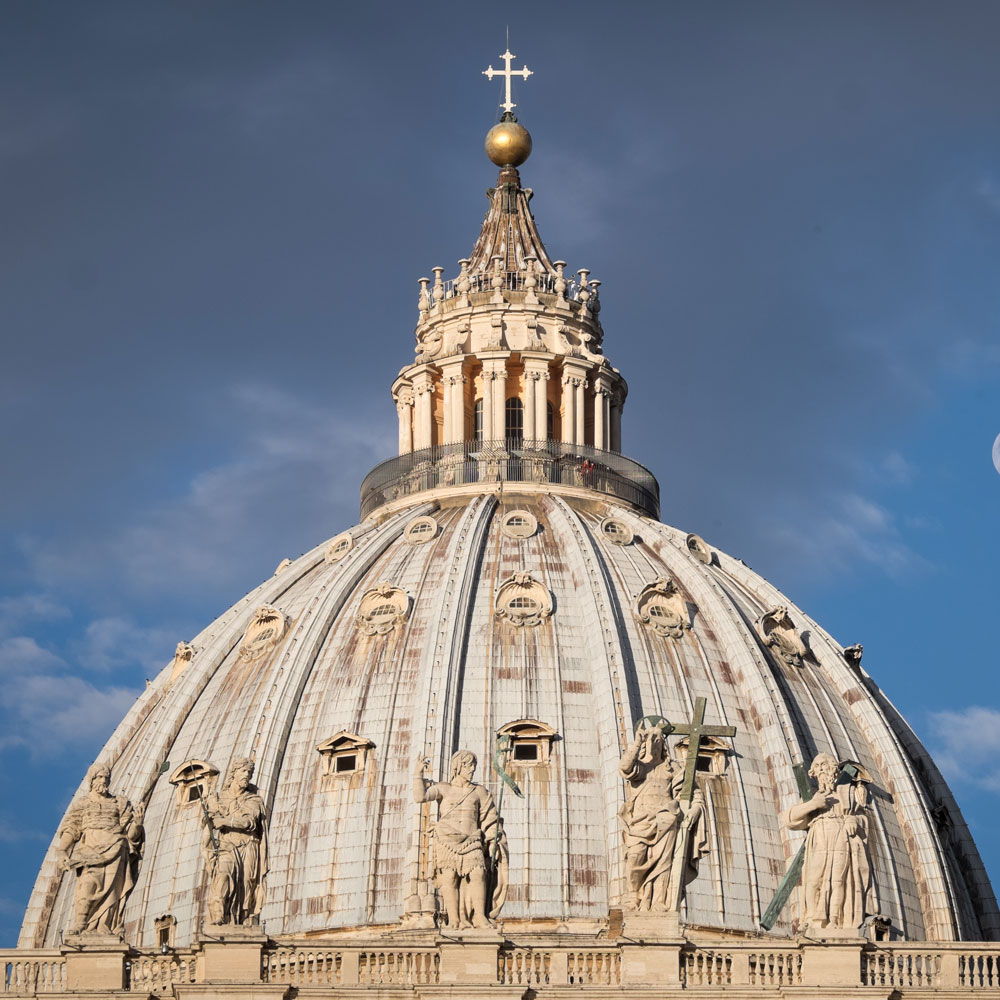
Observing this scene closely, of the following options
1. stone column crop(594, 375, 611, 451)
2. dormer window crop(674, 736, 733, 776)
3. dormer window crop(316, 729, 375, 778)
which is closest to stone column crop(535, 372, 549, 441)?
stone column crop(594, 375, 611, 451)

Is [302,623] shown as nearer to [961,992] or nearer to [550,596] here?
[550,596]

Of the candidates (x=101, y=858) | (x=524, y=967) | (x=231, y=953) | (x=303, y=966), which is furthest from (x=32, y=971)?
(x=524, y=967)

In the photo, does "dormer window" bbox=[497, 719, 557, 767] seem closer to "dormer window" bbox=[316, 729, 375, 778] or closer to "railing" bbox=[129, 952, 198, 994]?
"dormer window" bbox=[316, 729, 375, 778]

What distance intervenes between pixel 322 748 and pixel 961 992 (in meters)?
44.3

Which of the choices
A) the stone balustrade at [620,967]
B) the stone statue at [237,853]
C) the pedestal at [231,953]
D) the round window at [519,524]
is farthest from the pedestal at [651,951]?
the round window at [519,524]

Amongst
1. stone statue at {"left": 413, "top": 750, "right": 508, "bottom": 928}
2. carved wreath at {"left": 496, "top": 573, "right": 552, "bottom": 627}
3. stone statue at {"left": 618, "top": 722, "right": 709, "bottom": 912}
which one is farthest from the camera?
carved wreath at {"left": 496, "top": 573, "right": 552, "bottom": 627}

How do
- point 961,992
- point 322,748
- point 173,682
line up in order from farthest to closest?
1. point 173,682
2. point 322,748
3. point 961,992

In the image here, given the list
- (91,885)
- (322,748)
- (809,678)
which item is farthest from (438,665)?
(91,885)

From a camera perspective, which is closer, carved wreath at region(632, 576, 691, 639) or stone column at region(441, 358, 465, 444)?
carved wreath at region(632, 576, 691, 639)

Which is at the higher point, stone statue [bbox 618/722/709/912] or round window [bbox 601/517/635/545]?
round window [bbox 601/517/635/545]

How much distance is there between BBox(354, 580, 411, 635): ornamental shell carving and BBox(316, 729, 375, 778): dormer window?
16.7 ft

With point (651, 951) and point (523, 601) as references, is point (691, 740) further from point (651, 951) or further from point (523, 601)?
point (523, 601)

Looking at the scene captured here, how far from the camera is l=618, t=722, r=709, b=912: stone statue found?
64312 millimetres

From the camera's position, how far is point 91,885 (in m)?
66.8
